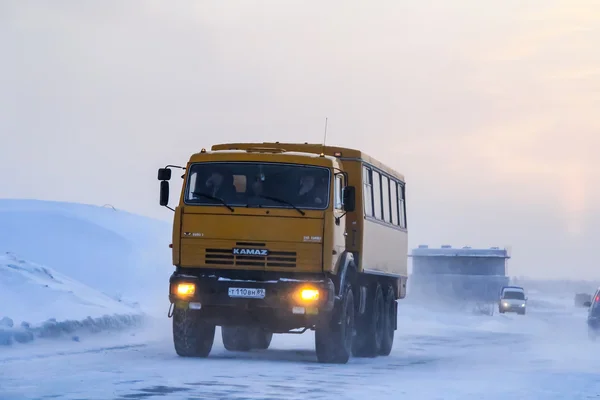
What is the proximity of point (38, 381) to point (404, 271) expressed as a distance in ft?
45.5

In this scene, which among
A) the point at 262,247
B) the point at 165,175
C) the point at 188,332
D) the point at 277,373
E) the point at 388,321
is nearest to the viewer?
the point at 277,373

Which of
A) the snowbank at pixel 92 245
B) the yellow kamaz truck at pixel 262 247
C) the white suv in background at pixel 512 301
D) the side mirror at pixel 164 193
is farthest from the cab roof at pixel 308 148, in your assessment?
the white suv in background at pixel 512 301

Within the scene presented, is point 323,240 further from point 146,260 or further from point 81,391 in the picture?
point 146,260

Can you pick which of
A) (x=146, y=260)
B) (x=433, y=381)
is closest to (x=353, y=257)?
(x=433, y=381)

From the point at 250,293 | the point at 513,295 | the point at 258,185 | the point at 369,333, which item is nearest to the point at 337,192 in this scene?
the point at 258,185

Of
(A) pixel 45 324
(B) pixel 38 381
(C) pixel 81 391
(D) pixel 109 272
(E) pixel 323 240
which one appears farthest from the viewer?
(D) pixel 109 272

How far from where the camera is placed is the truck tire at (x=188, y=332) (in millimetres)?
18766

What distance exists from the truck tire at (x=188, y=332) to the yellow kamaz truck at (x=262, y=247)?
2 centimetres

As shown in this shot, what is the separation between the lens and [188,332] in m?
18.9

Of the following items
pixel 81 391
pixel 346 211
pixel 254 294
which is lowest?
pixel 81 391

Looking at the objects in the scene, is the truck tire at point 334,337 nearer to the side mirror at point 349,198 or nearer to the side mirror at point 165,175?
the side mirror at point 349,198

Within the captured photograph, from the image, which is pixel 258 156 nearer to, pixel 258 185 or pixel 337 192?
pixel 258 185

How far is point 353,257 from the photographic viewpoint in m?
20.3

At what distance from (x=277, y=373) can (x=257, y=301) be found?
2.27m
